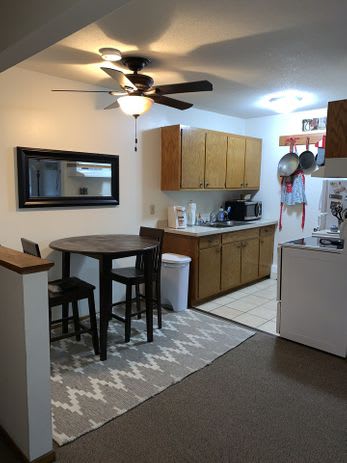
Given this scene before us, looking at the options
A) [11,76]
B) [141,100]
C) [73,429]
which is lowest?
[73,429]

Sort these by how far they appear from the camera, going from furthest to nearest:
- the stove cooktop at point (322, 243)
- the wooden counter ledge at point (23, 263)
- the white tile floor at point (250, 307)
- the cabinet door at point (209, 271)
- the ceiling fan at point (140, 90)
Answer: the cabinet door at point (209, 271) < the white tile floor at point (250, 307) < the stove cooktop at point (322, 243) < the ceiling fan at point (140, 90) < the wooden counter ledge at point (23, 263)

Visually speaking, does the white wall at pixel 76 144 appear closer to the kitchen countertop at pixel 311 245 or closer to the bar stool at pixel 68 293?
the bar stool at pixel 68 293

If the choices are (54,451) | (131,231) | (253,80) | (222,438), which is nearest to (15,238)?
(131,231)

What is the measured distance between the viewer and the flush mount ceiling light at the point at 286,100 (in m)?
3.85

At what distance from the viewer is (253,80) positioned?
3.31 m

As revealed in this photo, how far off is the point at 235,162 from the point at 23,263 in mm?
3658

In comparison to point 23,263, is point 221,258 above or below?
below

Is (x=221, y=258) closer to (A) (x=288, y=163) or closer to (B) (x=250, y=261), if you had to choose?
(B) (x=250, y=261)

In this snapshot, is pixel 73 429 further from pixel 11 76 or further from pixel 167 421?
pixel 11 76

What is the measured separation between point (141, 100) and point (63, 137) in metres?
1.01

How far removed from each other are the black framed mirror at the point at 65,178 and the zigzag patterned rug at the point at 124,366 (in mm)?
1299

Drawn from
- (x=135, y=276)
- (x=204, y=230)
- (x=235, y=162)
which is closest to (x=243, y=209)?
(x=235, y=162)

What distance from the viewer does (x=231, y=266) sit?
14.4 ft

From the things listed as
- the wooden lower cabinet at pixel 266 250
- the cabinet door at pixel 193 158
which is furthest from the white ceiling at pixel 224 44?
the wooden lower cabinet at pixel 266 250
